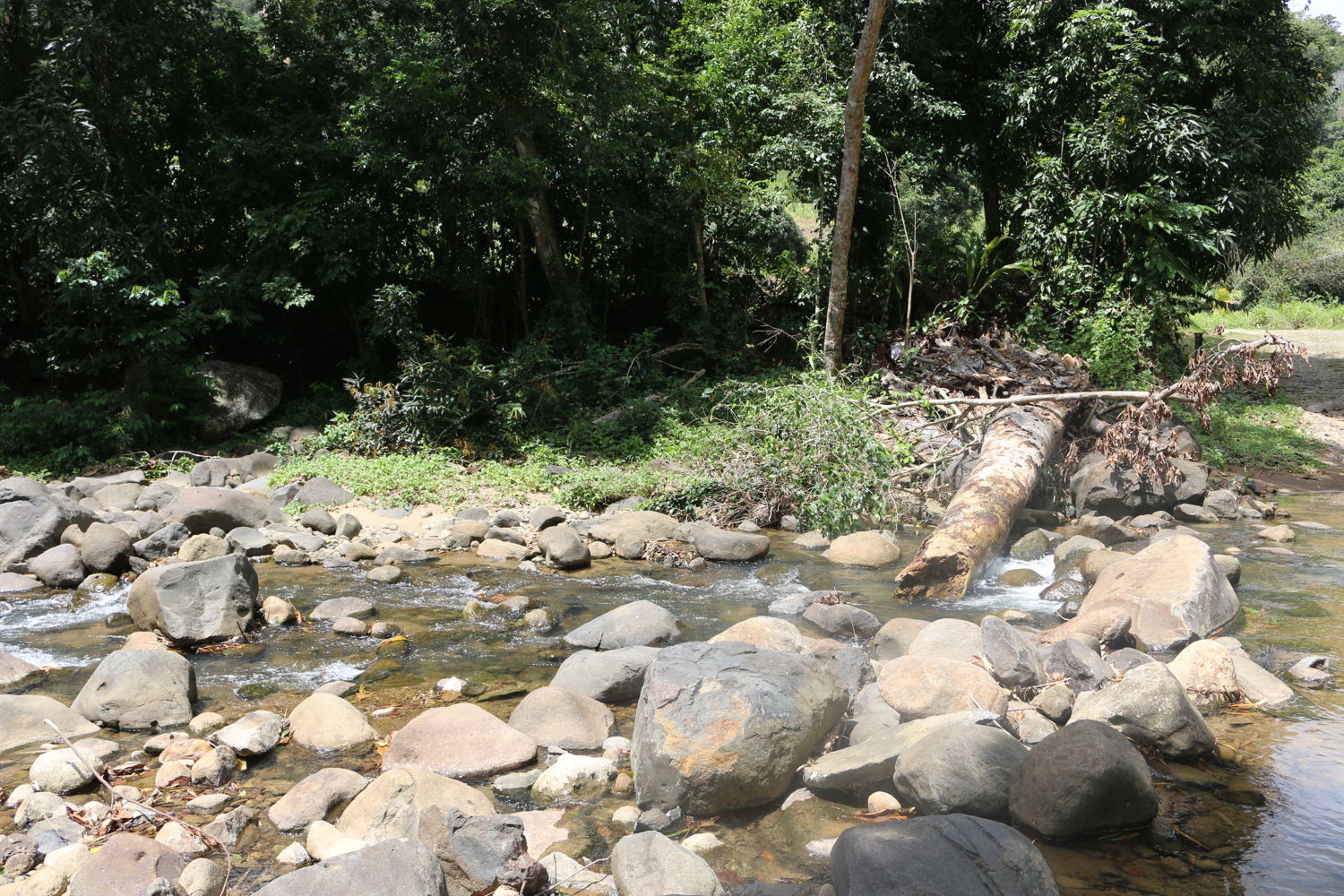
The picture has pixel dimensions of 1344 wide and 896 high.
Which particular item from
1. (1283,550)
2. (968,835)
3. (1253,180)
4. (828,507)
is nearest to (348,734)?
(968,835)

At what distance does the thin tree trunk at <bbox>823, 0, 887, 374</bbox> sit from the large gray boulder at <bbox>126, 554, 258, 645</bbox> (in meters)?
6.76

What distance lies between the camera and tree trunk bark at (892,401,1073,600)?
6820 mm

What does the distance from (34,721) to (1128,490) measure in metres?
8.94

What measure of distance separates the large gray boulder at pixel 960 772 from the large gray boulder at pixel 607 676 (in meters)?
1.66

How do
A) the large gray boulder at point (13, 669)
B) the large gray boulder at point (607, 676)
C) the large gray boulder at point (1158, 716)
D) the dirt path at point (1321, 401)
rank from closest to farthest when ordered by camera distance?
the large gray boulder at point (1158, 716) → the large gray boulder at point (607, 676) → the large gray boulder at point (13, 669) → the dirt path at point (1321, 401)

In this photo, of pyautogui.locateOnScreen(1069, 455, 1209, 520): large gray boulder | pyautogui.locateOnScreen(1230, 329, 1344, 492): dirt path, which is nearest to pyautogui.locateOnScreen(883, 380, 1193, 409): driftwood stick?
pyautogui.locateOnScreen(1069, 455, 1209, 520): large gray boulder

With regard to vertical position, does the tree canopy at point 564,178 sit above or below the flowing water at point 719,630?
above

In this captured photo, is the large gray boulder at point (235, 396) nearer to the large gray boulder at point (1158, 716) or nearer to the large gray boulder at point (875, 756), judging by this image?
the large gray boulder at point (875, 756)

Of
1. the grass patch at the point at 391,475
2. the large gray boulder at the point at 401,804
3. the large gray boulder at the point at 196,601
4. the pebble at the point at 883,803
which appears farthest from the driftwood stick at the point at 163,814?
the grass patch at the point at 391,475

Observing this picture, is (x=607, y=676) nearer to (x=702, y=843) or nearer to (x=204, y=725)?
(x=702, y=843)

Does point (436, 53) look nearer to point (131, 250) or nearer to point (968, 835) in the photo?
point (131, 250)

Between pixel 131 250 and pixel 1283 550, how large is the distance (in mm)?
13548

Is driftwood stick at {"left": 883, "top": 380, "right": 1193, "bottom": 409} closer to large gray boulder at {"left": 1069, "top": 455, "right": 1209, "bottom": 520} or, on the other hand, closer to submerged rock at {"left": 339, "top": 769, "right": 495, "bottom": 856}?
large gray boulder at {"left": 1069, "top": 455, "right": 1209, "bottom": 520}

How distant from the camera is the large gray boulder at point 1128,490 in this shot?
9047 mm
